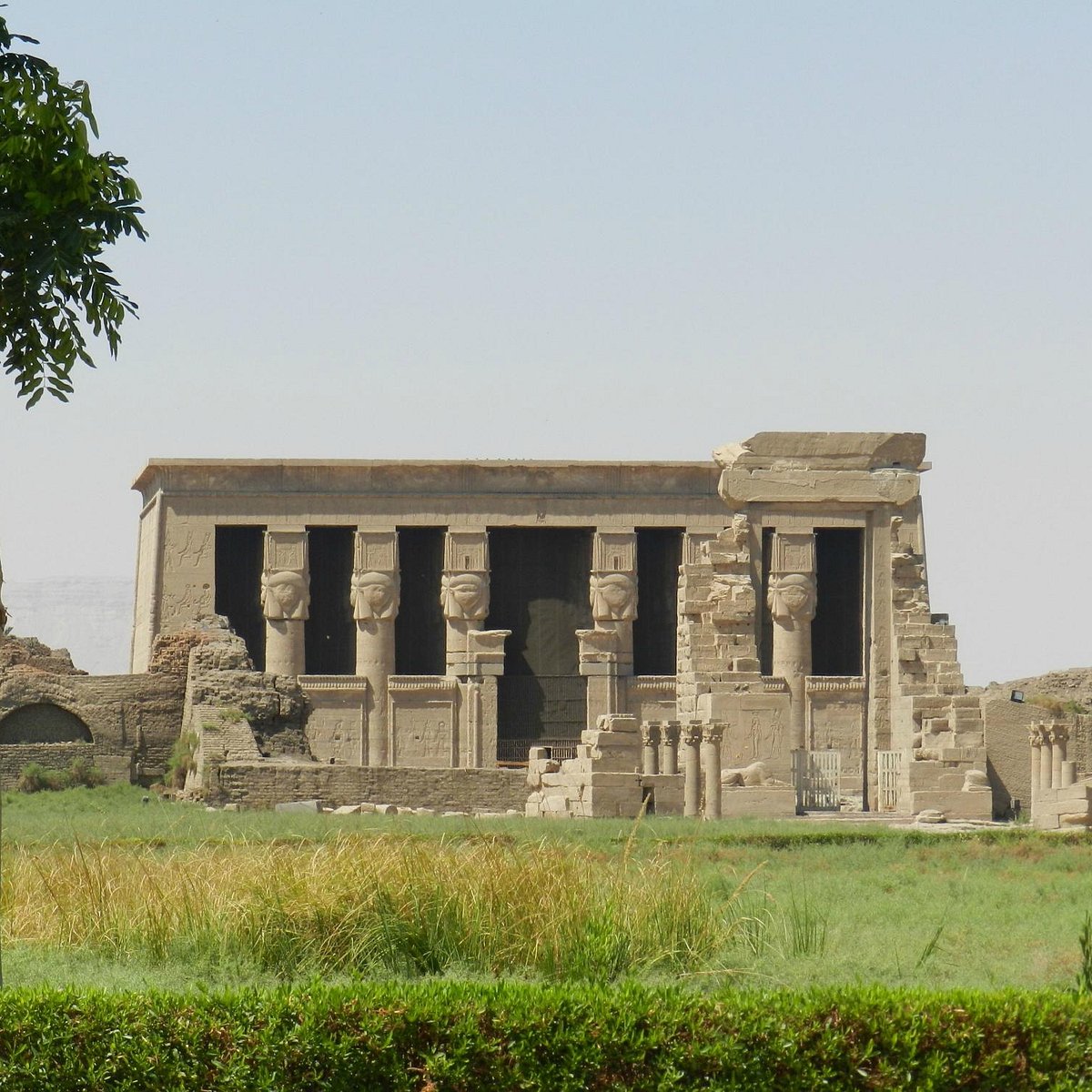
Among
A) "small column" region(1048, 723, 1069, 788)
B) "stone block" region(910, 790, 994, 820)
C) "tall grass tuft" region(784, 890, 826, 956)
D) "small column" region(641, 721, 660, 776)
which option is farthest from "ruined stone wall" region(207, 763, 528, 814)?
"tall grass tuft" region(784, 890, 826, 956)

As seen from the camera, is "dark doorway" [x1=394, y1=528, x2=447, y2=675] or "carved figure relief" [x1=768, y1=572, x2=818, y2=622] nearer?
"carved figure relief" [x1=768, y1=572, x2=818, y2=622]

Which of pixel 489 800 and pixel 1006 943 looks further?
pixel 489 800

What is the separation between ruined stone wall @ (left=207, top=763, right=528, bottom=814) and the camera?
33656 millimetres

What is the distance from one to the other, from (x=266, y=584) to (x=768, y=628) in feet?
40.1

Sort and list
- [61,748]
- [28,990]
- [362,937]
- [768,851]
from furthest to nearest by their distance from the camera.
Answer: [61,748]
[768,851]
[362,937]
[28,990]

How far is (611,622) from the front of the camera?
49.8 meters

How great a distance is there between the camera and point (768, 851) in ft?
74.5

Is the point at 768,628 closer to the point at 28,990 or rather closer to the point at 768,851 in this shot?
the point at 768,851

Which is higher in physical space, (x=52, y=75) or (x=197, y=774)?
(x=52, y=75)

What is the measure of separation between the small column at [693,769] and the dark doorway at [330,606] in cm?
1924

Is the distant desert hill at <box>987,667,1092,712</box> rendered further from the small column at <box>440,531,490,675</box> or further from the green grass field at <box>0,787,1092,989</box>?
the green grass field at <box>0,787,1092,989</box>

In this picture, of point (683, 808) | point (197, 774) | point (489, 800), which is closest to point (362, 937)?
point (683, 808)

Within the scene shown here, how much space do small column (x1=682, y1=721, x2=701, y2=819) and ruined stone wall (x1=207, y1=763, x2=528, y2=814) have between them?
12.8 ft

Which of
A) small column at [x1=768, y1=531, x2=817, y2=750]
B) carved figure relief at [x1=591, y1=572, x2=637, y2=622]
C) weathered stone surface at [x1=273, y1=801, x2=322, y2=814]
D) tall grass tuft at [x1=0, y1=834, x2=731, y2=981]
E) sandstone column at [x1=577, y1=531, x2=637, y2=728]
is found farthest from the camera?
carved figure relief at [x1=591, y1=572, x2=637, y2=622]
